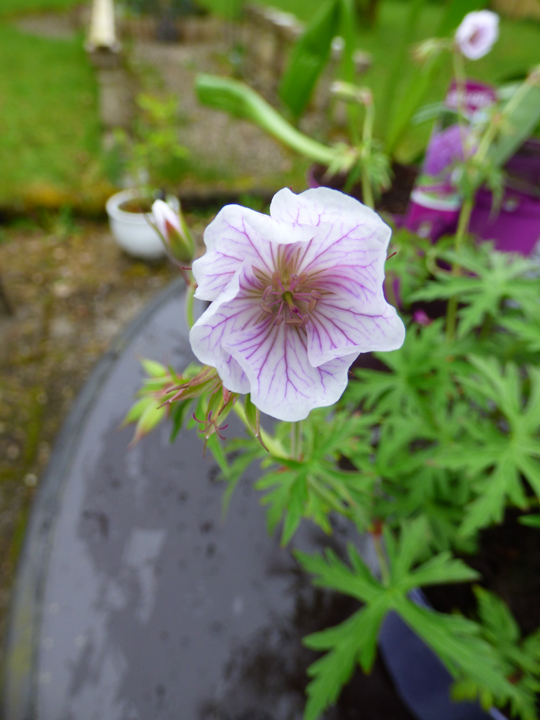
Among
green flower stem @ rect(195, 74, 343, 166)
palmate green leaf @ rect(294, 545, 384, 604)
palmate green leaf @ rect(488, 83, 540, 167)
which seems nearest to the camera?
palmate green leaf @ rect(294, 545, 384, 604)

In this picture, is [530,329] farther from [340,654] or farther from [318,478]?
[340,654]

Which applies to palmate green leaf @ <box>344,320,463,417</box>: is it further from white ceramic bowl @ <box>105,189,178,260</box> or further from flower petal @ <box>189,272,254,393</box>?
white ceramic bowl @ <box>105,189,178,260</box>

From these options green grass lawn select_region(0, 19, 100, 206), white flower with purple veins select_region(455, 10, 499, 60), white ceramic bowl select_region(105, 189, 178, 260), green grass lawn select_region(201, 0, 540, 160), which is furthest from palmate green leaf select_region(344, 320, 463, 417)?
green grass lawn select_region(201, 0, 540, 160)

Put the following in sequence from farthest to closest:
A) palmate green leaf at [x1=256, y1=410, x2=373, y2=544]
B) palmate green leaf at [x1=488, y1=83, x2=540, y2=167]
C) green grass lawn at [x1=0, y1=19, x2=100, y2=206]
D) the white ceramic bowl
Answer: green grass lawn at [x1=0, y1=19, x2=100, y2=206] → the white ceramic bowl → palmate green leaf at [x1=488, y1=83, x2=540, y2=167] → palmate green leaf at [x1=256, y1=410, x2=373, y2=544]

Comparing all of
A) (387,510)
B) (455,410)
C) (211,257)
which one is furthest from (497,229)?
(211,257)

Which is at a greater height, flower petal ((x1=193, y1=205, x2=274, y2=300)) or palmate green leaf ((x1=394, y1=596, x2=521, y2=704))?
flower petal ((x1=193, y1=205, x2=274, y2=300))

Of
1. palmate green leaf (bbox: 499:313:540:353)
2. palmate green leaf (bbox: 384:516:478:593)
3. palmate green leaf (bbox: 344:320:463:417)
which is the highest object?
palmate green leaf (bbox: 499:313:540:353)

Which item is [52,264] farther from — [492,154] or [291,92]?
[492,154]

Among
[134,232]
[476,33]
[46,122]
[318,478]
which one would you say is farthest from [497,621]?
[46,122]
